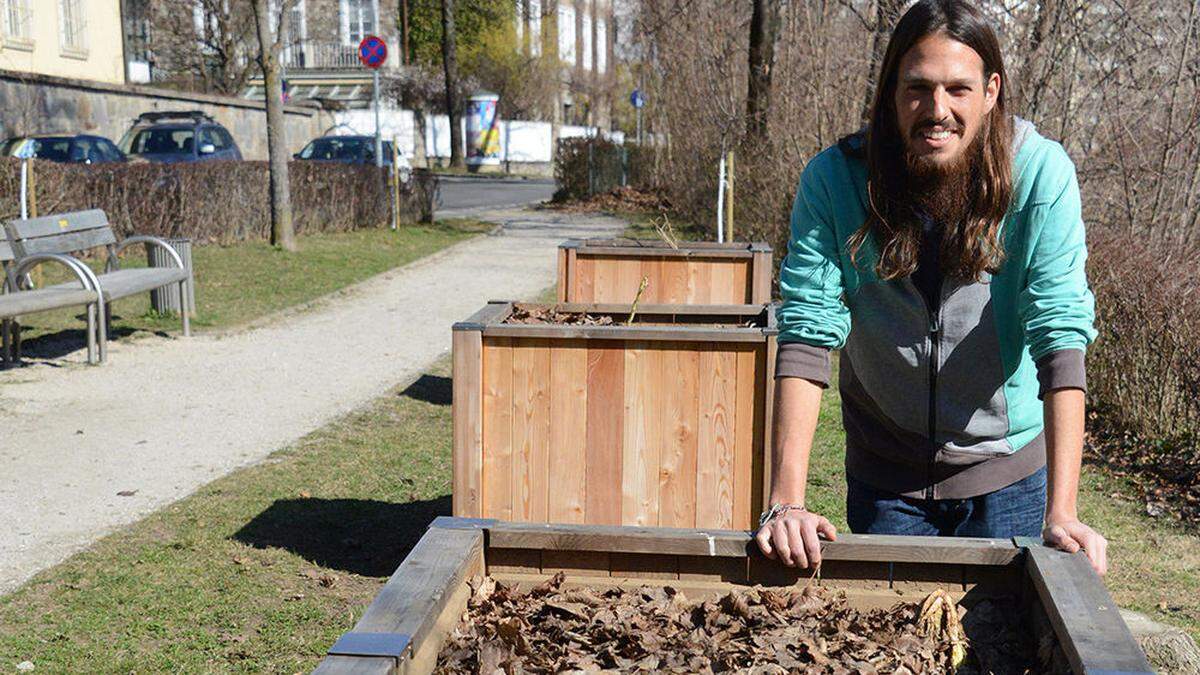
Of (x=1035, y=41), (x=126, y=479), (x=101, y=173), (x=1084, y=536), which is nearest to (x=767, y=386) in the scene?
(x=1084, y=536)

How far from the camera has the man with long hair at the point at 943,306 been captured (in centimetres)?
245

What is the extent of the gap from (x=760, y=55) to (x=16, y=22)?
19590 mm

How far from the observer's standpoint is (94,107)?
29156mm

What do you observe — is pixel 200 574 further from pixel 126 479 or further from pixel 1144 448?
pixel 1144 448

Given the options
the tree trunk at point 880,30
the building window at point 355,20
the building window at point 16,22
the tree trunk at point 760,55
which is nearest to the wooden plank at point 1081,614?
the tree trunk at point 880,30

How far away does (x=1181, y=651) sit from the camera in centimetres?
445

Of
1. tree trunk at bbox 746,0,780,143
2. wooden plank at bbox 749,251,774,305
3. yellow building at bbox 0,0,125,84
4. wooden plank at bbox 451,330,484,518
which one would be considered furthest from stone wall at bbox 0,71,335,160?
wooden plank at bbox 451,330,484,518

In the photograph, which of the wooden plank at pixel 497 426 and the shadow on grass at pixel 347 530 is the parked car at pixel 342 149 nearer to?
the shadow on grass at pixel 347 530

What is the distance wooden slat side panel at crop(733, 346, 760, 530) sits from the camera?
16.9 feet

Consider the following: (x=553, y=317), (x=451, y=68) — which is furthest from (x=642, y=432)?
(x=451, y=68)

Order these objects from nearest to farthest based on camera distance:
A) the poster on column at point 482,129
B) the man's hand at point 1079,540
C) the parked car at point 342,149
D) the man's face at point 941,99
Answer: the man's hand at point 1079,540
the man's face at point 941,99
the parked car at point 342,149
the poster on column at point 482,129

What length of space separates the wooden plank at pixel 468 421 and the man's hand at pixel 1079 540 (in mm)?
3003

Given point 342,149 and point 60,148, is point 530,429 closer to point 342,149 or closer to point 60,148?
point 60,148

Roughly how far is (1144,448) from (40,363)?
294 inches
